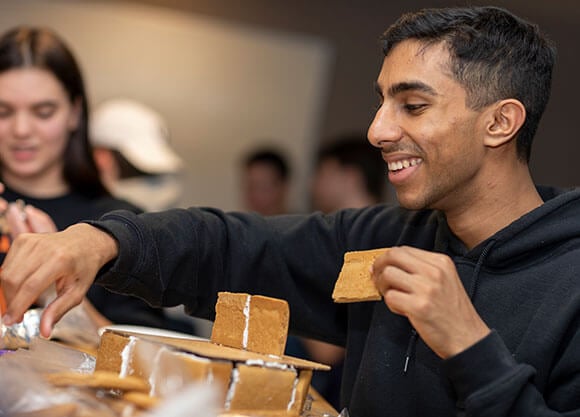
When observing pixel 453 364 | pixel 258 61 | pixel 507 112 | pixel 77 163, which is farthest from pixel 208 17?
pixel 453 364

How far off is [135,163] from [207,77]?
192cm

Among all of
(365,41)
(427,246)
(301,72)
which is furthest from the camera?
(365,41)

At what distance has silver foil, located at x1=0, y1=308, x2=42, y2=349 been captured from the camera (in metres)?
1.74

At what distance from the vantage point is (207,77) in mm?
5598

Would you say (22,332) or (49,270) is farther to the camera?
(22,332)

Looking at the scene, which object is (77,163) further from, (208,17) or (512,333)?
(208,17)

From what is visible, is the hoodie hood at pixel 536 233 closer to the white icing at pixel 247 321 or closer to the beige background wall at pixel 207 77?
the white icing at pixel 247 321

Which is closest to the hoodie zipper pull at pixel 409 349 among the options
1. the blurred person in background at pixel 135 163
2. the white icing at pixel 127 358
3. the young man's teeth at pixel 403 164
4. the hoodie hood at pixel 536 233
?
the hoodie hood at pixel 536 233

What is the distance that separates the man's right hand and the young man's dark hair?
2.32ft

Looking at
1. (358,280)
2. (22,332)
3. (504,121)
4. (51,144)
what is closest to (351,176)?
(51,144)

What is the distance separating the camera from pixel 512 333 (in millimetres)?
1637

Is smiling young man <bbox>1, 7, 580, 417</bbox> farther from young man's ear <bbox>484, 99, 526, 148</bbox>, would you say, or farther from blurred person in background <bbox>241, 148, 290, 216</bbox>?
blurred person in background <bbox>241, 148, 290, 216</bbox>

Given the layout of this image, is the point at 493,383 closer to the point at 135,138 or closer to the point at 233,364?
the point at 233,364

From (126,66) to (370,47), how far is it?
5.08ft
